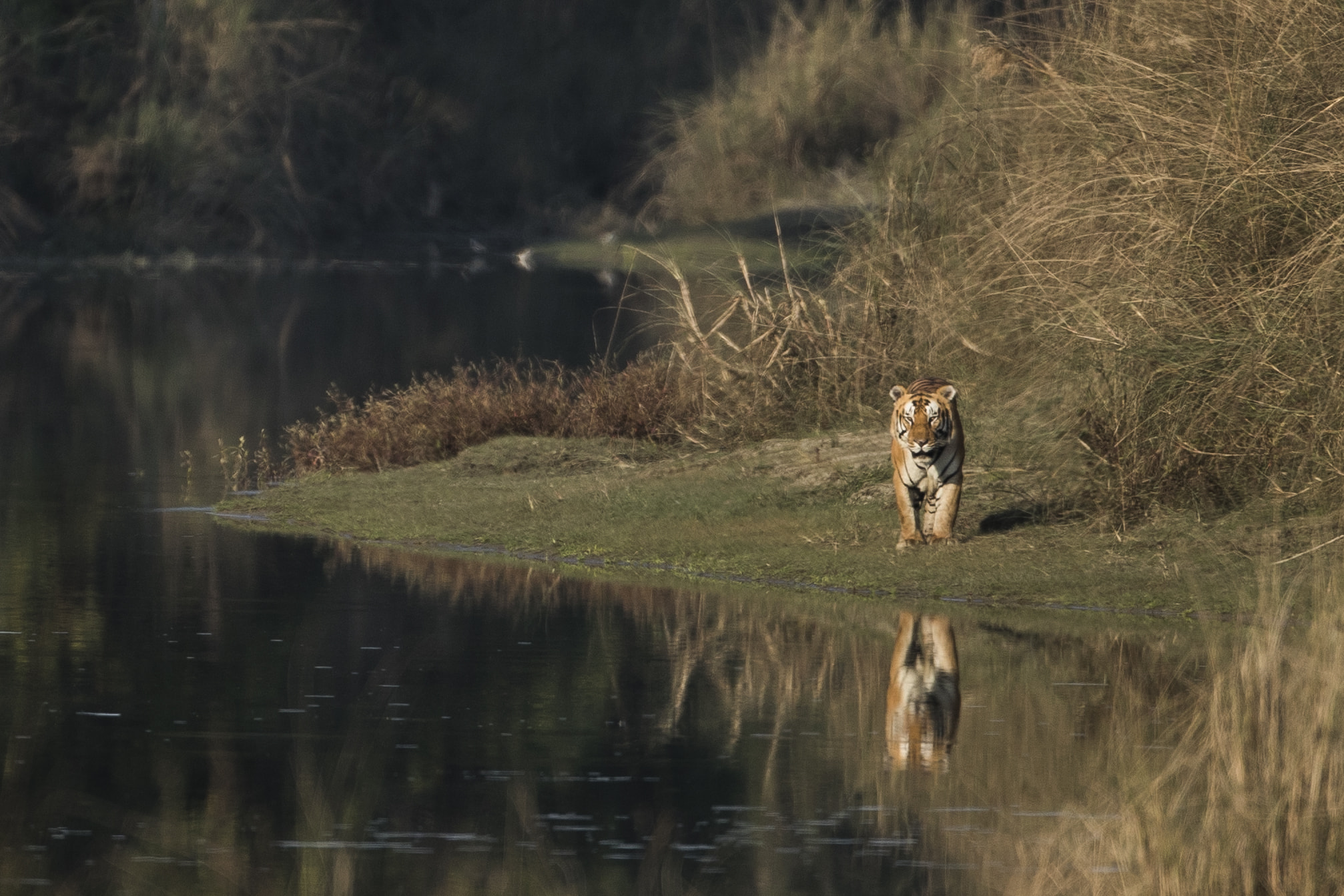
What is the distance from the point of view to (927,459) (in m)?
16.3

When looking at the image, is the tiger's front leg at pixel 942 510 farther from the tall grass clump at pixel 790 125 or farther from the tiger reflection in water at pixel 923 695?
the tall grass clump at pixel 790 125

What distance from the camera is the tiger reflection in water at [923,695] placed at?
425 inches

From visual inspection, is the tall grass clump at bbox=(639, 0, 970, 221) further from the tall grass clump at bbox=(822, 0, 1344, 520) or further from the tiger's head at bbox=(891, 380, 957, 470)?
the tiger's head at bbox=(891, 380, 957, 470)

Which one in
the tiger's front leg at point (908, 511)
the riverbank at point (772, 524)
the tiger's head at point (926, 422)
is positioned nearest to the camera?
the riverbank at point (772, 524)

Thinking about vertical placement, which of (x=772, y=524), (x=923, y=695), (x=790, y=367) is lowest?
(x=772, y=524)

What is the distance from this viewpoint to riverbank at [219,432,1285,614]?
15664 millimetres

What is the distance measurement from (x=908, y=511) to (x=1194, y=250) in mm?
2727

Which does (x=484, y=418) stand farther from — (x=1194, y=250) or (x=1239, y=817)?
(x=1239, y=817)

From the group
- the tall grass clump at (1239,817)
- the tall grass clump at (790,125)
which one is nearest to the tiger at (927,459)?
the tall grass clump at (1239,817)

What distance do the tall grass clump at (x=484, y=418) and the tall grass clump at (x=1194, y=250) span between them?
19.5 ft

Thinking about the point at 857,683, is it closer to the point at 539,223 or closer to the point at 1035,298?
the point at 1035,298

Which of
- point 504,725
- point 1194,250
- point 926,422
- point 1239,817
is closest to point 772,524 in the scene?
point 926,422

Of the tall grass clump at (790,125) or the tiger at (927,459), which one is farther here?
the tall grass clump at (790,125)

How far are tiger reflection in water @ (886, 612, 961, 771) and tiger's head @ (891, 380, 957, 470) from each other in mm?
1806
